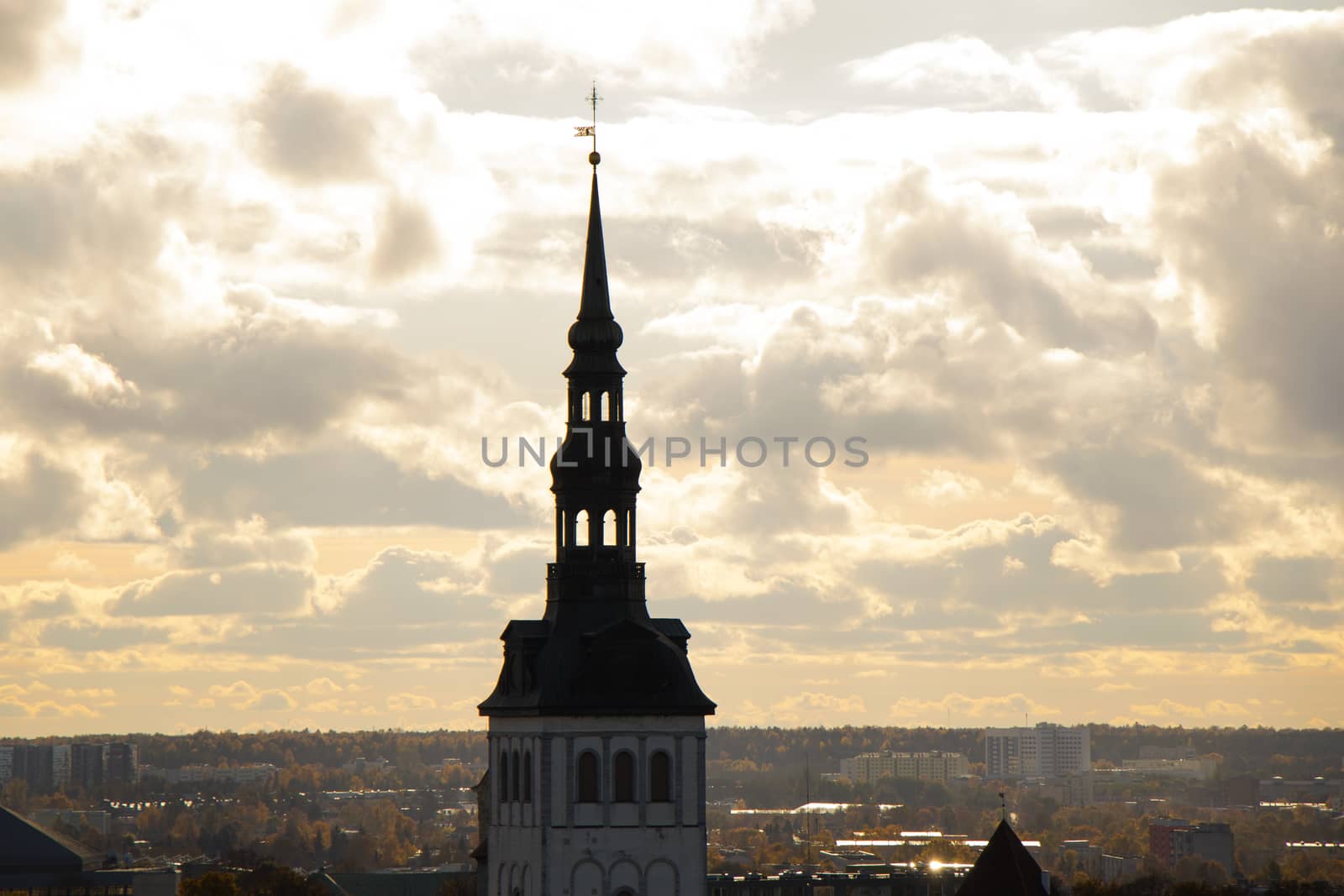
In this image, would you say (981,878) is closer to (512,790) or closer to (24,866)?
(512,790)

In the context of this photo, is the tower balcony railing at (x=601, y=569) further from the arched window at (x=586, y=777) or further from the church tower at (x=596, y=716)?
the arched window at (x=586, y=777)

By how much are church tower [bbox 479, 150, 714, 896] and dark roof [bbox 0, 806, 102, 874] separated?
310ft

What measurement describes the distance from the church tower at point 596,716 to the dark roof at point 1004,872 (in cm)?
1771

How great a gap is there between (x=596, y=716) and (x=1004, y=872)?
76.2 ft

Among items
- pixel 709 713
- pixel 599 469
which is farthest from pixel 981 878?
pixel 599 469

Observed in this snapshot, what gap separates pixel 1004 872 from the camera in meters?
114

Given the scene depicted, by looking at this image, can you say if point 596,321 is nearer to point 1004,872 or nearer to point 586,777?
point 586,777

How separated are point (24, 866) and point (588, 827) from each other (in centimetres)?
10116

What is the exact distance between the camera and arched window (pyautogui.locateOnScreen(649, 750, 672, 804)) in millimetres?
100750

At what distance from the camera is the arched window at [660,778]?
101 metres

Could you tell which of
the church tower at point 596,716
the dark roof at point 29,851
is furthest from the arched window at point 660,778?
the dark roof at point 29,851

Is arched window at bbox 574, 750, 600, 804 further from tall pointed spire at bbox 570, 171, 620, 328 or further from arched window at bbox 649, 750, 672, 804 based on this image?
tall pointed spire at bbox 570, 171, 620, 328

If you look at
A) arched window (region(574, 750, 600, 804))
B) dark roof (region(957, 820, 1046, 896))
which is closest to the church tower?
arched window (region(574, 750, 600, 804))

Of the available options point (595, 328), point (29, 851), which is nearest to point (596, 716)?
point (595, 328)
